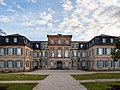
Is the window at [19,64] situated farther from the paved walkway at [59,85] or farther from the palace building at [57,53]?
the paved walkway at [59,85]

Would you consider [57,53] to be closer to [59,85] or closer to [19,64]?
[19,64]

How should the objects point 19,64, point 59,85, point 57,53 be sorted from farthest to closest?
point 57,53 → point 19,64 → point 59,85

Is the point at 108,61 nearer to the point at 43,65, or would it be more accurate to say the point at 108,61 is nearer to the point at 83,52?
the point at 83,52

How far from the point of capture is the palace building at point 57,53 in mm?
50812

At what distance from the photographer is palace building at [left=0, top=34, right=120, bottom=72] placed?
50812 millimetres

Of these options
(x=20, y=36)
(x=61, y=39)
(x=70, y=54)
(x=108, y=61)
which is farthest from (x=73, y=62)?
(x=20, y=36)

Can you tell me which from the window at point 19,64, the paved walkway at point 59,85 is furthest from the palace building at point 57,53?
the paved walkway at point 59,85

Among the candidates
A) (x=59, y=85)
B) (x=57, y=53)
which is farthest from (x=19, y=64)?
(x=59, y=85)

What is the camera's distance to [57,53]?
218 ft

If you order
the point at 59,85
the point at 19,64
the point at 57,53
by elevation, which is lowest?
the point at 59,85

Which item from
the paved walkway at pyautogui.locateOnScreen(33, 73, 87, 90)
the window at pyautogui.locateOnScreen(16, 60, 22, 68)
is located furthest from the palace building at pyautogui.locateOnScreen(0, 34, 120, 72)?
the paved walkway at pyautogui.locateOnScreen(33, 73, 87, 90)

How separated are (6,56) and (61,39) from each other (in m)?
20.3

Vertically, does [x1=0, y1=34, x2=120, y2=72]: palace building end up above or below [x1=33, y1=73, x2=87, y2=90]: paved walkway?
above

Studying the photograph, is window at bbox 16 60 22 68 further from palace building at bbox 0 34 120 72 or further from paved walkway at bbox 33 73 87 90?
paved walkway at bbox 33 73 87 90
